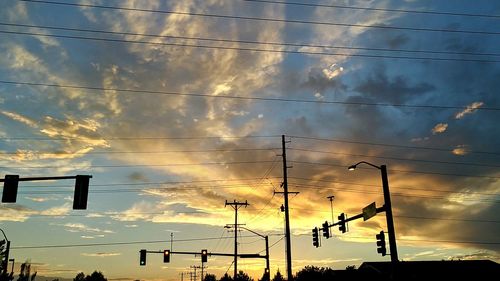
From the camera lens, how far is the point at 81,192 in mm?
18453

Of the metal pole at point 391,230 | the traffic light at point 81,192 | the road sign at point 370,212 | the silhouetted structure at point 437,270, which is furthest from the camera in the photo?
the silhouetted structure at point 437,270

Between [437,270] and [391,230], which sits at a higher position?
[391,230]

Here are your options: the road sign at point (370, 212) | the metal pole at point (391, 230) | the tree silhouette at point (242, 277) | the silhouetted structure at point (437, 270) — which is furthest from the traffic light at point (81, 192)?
the tree silhouette at point (242, 277)

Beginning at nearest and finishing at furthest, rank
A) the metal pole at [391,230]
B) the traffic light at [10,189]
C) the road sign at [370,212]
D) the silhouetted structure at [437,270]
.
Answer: the traffic light at [10,189] < the metal pole at [391,230] < the road sign at [370,212] < the silhouetted structure at [437,270]

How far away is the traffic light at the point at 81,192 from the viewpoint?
1827 cm

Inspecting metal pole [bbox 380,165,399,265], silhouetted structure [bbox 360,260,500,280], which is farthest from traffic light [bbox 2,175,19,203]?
silhouetted structure [bbox 360,260,500,280]

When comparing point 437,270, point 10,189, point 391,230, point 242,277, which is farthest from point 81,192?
point 242,277

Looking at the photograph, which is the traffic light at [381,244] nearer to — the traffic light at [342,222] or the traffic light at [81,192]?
the traffic light at [342,222]

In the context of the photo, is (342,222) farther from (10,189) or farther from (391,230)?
(10,189)

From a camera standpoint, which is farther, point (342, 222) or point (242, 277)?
point (242, 277)

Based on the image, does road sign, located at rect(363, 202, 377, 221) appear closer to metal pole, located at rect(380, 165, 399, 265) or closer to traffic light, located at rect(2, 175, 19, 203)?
metal pole, located at rect(380, 165, 399, 265)

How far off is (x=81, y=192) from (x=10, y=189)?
303 centimetres

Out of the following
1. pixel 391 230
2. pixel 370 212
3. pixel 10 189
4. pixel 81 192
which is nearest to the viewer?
pixel 10 189

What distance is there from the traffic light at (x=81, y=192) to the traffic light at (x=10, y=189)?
2584mm
